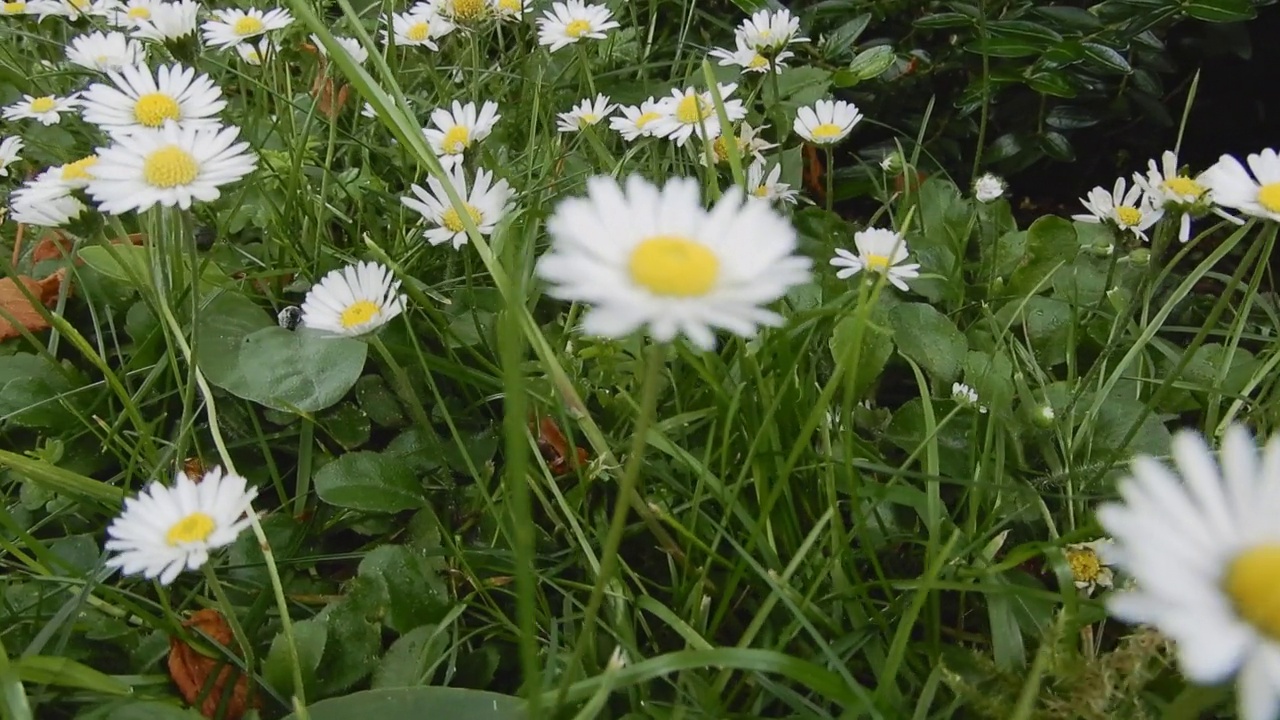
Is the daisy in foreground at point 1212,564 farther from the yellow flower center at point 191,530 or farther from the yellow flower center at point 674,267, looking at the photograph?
the yellow flower center at point 191,530

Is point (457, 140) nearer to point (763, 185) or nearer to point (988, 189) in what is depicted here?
point (763, 185)

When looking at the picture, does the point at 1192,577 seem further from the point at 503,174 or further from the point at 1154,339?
the point at 503,174

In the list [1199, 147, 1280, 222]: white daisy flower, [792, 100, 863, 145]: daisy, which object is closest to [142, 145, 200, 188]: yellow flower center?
[792, 100, 863, 145]: daisy

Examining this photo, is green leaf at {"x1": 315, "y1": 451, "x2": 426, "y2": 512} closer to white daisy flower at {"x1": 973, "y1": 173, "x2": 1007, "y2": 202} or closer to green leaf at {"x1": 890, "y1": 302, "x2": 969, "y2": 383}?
green leaf at {"x1": 890, "y1": 302, "x2": 969, "y2": 383}

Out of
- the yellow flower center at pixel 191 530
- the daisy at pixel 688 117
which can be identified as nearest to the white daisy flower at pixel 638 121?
the daisy at pixel 688 117

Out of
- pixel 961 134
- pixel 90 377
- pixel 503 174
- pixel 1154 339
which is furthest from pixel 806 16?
pixel 90 377

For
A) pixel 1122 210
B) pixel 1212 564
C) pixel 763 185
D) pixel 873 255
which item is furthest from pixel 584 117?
pixel 1212 564
